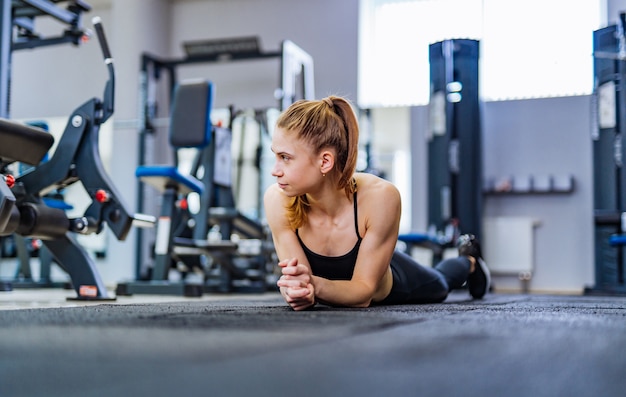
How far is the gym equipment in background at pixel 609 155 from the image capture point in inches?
202

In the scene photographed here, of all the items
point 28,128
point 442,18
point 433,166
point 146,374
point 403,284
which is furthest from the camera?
point 442,18

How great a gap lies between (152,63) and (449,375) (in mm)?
6067

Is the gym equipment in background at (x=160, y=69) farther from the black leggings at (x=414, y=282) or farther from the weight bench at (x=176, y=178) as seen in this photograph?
the black leggings at (x=414, y=282)

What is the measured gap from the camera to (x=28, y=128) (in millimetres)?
2414

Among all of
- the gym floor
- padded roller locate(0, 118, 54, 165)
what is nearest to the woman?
the gym floor

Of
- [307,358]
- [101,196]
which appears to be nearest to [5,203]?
[101,196]

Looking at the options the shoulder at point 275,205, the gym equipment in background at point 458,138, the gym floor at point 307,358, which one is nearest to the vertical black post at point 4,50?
the shoulder at point 275,205

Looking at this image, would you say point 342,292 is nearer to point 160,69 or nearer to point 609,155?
point 609,155

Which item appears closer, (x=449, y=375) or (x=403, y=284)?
(x=449, y=375)

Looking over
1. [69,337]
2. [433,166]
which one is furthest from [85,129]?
[433,166]

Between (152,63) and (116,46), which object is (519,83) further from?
(116,46)

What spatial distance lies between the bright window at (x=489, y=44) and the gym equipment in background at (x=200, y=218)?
90.1 inches

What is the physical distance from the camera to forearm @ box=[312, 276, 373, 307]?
1.62 m

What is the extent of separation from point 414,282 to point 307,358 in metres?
1.42
